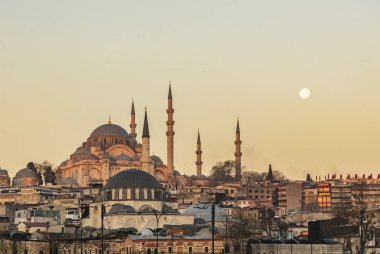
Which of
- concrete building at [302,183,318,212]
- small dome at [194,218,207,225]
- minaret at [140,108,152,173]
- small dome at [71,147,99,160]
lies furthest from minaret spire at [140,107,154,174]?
small dome at [194,218,207,225]

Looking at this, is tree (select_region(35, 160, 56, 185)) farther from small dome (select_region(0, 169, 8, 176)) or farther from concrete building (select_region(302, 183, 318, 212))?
concrete building (select_region(302, 183, 318, 212))

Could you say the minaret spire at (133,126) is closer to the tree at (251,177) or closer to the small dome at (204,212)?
the tree at (251,177)

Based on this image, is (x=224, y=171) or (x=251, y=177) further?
(x=251, y=177)

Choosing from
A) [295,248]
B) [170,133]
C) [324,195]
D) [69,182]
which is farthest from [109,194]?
[324,195]

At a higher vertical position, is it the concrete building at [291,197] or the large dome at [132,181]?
the concrete building at [291,197]

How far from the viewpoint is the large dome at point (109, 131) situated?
471ft

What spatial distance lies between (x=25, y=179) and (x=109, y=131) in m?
11.9

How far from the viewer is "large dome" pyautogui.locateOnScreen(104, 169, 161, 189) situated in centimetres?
9187

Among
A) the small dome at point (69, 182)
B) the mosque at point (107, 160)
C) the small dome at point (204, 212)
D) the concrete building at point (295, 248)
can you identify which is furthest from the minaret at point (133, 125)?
the concrete building at point (295, 248)

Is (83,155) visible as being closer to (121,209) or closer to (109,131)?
(109,131)

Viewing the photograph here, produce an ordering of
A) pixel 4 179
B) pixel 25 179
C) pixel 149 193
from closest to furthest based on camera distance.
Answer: pixel 149 193 < pixel 25 179 < pixel 4 179

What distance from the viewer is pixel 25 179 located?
14062 cm

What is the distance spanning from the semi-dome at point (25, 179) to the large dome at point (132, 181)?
1883 inches

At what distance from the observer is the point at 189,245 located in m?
73.1
